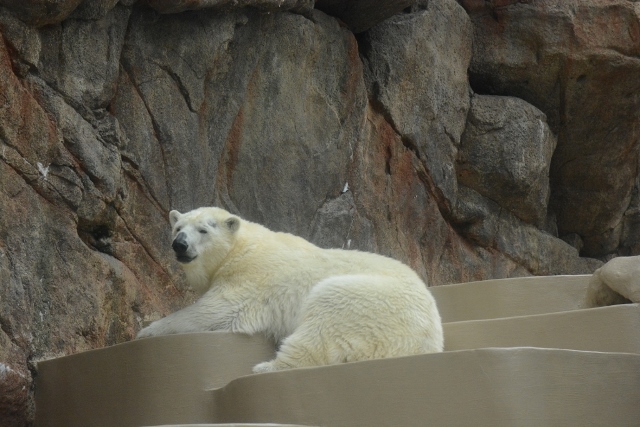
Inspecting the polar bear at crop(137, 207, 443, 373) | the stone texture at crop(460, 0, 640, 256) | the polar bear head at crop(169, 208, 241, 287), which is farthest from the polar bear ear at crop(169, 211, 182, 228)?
the stone texture at crop(460, 0, 640, 256)

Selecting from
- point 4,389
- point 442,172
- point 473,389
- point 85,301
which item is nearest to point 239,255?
point 85,301

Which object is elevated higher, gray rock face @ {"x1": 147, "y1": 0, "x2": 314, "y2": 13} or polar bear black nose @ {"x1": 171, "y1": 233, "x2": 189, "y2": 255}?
gray rock face @ {"x1": 147, "y1": 0, "x2": 314, "y2": 13}

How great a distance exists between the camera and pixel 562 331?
7.37 metres

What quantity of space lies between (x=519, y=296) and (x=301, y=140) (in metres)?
3.17

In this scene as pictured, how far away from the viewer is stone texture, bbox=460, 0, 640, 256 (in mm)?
13430

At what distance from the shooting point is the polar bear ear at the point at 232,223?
25.5 ft

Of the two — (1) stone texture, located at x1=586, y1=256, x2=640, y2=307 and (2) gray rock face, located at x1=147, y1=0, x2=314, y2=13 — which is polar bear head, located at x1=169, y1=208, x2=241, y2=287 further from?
(1) stone texture, located at x1=586, y1=256, x2=640, y2=307

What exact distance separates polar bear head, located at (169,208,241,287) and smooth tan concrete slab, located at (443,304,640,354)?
6.27 feet

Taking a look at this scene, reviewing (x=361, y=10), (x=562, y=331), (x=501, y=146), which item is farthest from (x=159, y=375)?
(x=501, y=146)

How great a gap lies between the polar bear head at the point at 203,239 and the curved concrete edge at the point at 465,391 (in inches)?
71.6

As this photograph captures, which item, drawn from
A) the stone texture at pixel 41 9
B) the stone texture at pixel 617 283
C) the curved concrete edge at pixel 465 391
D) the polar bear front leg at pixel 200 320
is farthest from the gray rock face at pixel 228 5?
the stone texture at pixel 617 283

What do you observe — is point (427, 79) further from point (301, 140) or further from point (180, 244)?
point (180, 244)

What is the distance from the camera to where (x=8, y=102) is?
7574 mm

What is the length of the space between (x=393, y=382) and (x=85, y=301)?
3.28 metres
